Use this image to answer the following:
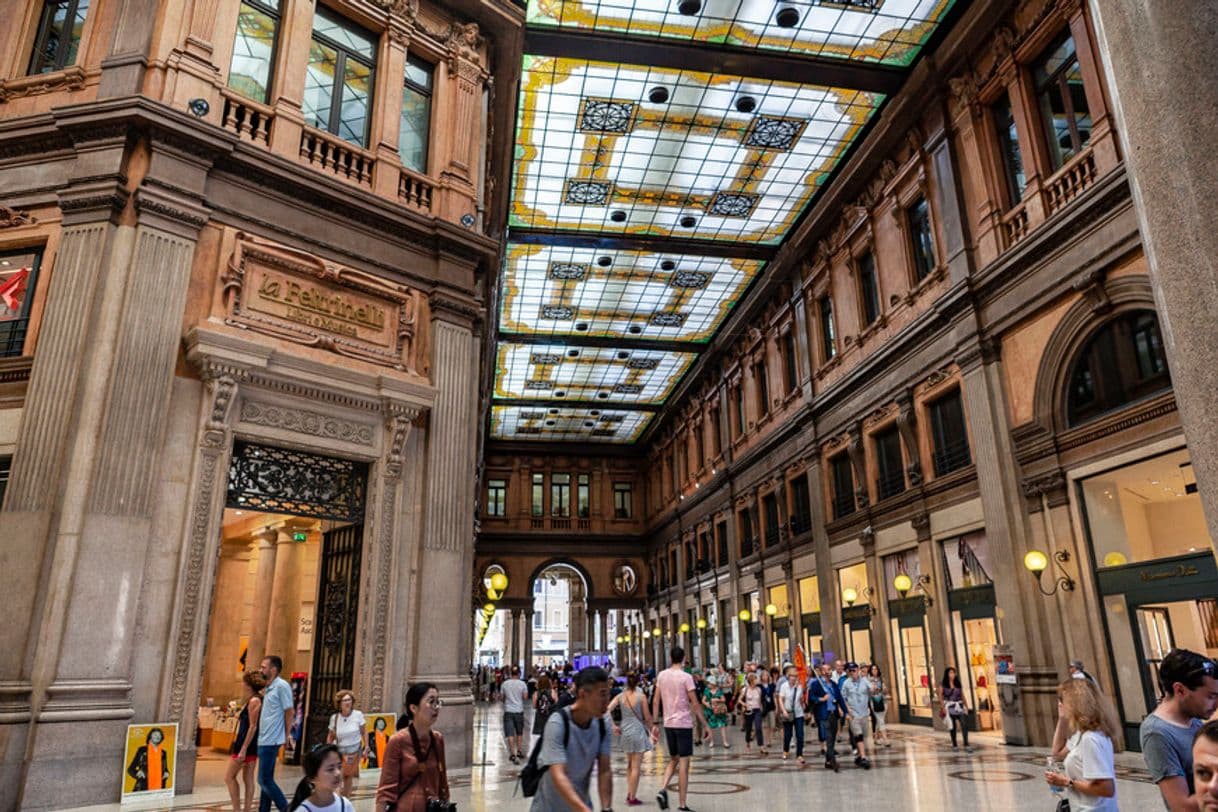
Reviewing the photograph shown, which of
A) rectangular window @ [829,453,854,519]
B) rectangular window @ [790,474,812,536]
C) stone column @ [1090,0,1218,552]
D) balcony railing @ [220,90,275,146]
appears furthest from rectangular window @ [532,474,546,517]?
stone column @ [1090,0,1218,552]

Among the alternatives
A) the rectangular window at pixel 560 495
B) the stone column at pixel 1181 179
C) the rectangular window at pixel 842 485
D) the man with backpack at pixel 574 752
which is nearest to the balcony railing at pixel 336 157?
the man with backpack at pixel 574 752

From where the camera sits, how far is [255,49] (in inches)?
401

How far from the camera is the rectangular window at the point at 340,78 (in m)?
10.7

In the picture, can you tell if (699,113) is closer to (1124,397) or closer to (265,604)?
(1124,397)

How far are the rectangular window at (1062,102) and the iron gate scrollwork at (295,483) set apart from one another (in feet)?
36.9

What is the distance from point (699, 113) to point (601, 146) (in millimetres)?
2294

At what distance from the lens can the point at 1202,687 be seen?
2736mm

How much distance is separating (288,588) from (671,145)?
11.6 meters

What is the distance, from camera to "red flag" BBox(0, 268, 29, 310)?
346 inches

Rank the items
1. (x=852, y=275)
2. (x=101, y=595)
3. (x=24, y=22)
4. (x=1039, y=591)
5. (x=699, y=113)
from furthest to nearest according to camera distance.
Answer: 1. (x=852, y=275)
2. (x=699, y=113)
3. (x=1039, y=591)
4. (x=24, y=22)
5. (x=101, y=595)

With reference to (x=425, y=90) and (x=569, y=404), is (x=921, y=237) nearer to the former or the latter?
(x=425, y=90)

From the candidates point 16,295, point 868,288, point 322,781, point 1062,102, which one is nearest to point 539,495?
point 868,288

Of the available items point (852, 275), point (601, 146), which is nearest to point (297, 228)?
point (601, 146)

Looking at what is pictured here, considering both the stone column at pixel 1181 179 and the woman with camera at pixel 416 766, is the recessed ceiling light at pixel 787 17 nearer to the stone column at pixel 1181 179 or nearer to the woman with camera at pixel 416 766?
the stone column at pixel 1181 179
